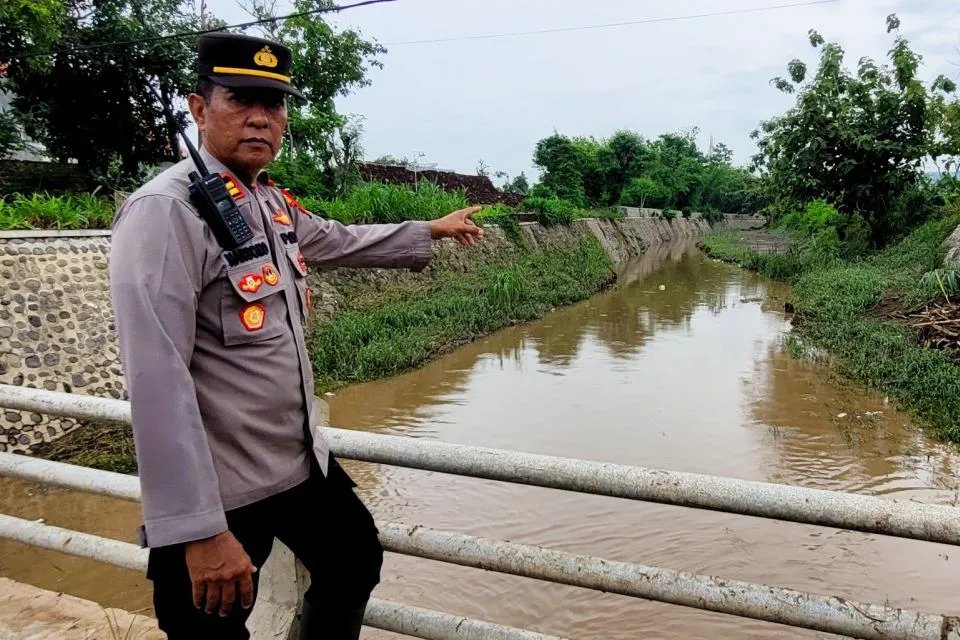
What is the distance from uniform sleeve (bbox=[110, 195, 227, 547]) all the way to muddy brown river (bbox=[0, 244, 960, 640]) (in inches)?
91.3

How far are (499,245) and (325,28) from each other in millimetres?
5304

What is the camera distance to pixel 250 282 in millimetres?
1338

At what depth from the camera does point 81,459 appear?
16.9 feet

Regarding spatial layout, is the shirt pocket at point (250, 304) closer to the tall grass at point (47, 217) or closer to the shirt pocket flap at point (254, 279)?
the shirt pocket flap at point (254, 279)

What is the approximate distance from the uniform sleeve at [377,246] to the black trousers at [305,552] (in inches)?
22.9

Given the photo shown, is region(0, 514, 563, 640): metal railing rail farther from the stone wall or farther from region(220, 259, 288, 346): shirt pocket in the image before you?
the stone wall

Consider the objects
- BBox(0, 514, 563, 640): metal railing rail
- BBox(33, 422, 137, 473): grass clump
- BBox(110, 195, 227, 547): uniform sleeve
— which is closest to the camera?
BBox(110, 195, 227, 547): uniform sleeve

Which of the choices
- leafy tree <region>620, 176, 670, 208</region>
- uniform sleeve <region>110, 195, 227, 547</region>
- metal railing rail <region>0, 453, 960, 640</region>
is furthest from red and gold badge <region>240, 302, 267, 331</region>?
leafy tree <region>620, 176, 670, 208</region>

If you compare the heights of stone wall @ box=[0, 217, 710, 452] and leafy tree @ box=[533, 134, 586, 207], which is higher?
leafy tree @ box=[533, 134, 586, 207]

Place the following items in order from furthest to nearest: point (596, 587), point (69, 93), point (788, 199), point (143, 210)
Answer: point (788, 199), point (69, 93), point (596, 587), point (143, 210)

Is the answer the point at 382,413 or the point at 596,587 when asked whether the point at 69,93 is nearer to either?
the point at 382,413

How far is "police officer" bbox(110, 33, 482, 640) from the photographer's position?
119cm

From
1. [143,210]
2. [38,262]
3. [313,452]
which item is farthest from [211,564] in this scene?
[38,262]

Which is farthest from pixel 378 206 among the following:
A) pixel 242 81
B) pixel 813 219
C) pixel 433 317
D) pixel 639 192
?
pixel 639 192
